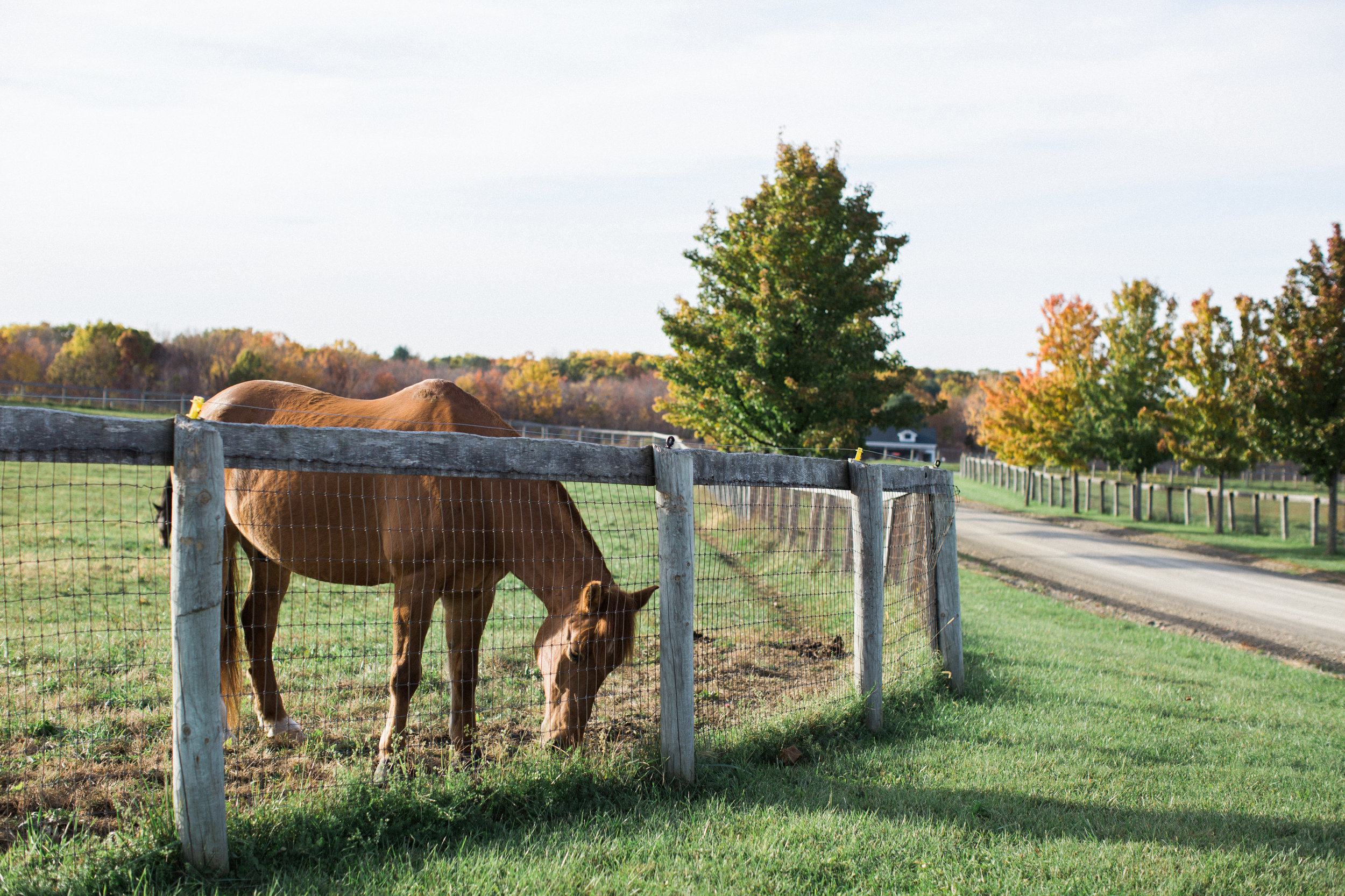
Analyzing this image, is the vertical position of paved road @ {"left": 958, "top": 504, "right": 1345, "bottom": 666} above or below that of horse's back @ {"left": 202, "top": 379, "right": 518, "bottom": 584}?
below

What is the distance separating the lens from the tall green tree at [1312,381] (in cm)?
1667

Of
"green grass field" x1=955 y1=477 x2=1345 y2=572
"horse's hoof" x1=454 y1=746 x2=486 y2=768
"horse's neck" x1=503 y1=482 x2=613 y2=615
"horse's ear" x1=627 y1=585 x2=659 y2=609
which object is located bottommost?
"green grass field" x1=955 y1=477 x2=1345 y2=572

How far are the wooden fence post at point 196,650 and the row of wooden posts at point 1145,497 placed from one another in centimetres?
2189

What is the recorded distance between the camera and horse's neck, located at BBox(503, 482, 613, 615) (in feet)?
14.2

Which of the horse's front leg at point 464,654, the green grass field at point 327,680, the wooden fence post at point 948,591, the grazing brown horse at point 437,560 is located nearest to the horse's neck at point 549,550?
the grazing brown horse at point 437,560

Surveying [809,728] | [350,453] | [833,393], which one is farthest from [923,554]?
[833,393]

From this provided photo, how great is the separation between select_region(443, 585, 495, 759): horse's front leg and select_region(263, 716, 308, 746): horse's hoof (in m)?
0.82

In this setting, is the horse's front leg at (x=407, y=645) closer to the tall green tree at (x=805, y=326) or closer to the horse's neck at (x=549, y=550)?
the horse's neck at (x=549, y=550)

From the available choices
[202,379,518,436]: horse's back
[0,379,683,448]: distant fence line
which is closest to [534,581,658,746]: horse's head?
[202,379,518,436]: horse's back

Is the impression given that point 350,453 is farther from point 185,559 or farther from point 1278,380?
point 1278,380

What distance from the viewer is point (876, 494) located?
5.29 m

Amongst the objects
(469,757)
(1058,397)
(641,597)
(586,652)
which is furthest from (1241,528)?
(469,757)

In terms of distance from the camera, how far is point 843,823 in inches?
139

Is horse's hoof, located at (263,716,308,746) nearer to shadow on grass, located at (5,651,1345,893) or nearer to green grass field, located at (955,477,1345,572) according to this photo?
shadow on grass, located at (5,651,1345,893)
